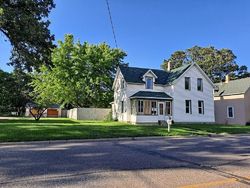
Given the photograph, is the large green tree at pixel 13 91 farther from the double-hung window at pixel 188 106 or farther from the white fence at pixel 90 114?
the double-hung window at pixel 188 106

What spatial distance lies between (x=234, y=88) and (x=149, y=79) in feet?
40.6

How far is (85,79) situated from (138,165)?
32207 millimetres

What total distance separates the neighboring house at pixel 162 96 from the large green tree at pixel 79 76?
6.81 meters

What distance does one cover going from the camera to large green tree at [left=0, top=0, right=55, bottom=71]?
20.3 m

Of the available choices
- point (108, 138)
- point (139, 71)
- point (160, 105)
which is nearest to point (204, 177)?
point (108, 138)

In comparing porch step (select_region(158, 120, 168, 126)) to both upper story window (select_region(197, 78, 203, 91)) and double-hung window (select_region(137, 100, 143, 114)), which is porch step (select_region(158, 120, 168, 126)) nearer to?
double-hung window (select_region(137, 100, 143, 114))

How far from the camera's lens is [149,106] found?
29.0 metres

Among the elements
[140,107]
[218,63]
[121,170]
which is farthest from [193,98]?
A: [218,63]

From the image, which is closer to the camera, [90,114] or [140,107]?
[140,107]

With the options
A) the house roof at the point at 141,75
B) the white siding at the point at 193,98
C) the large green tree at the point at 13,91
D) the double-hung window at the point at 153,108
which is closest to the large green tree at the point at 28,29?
the house roof at the point at 141,75

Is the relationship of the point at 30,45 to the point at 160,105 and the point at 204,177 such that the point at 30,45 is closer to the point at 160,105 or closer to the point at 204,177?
the point at 160,105

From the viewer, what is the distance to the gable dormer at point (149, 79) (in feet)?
99.4

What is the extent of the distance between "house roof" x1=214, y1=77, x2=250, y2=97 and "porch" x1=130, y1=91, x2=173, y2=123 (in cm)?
976

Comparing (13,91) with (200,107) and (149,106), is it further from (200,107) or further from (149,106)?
(200,107)
